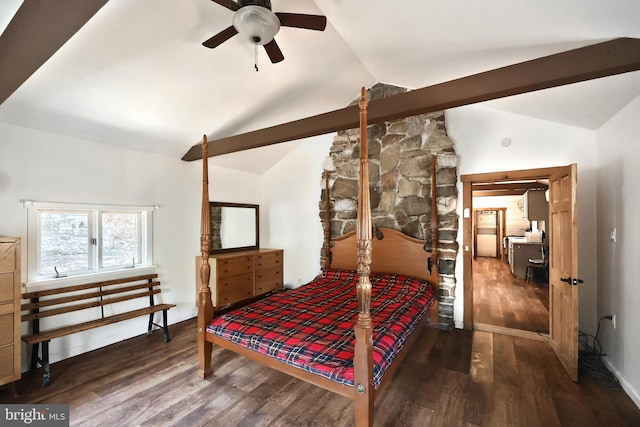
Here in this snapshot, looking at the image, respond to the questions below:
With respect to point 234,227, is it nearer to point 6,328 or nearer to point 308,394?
point 6,328

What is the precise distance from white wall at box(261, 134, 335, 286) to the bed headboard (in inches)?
23.8

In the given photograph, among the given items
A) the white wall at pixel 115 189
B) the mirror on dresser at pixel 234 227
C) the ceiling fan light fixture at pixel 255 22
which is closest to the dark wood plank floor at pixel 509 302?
the mirror on dresser at pixel 234 227

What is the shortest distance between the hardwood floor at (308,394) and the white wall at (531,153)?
0.82m

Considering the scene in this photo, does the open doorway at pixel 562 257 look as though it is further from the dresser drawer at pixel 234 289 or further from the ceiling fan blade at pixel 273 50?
the dresser drawer at pixel 234 289

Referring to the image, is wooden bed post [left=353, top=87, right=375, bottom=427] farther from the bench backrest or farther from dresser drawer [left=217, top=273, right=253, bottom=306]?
the bench backrest

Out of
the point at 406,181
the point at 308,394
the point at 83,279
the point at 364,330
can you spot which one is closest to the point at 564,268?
the point at 406,181

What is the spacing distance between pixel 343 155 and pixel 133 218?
3045mm

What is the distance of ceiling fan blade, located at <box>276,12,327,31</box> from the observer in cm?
172

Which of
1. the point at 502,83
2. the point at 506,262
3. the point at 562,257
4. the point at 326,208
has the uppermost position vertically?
the point at 502,83

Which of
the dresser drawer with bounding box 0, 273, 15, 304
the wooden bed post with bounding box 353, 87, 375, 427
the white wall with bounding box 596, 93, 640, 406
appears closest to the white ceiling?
the white wall with bounding box 596, 93, 640, 406

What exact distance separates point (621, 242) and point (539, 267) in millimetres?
4215

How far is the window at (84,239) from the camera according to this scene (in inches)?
106

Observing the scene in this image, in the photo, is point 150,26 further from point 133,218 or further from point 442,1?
point 133,218

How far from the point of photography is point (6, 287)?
7.08 feet
